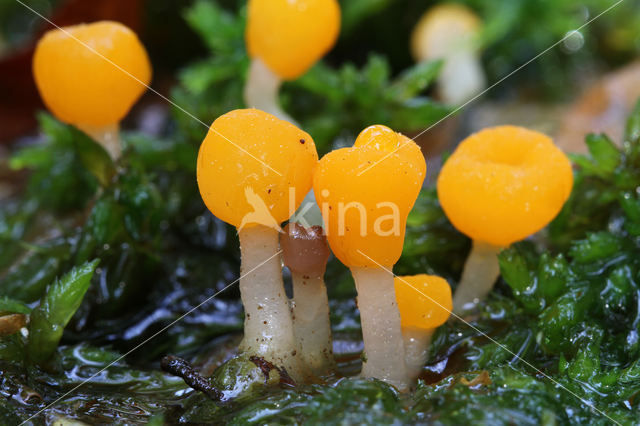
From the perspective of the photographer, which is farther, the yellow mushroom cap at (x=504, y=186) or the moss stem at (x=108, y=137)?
the moss stem at (x=108, y=137)

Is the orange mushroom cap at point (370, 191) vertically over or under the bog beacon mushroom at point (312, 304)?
over

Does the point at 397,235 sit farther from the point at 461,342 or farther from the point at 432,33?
the point at 432,33

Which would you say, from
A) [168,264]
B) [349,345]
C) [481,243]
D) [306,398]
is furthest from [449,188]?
[168,264]

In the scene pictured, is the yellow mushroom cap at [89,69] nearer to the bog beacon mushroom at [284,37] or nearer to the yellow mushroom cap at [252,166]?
the bog beacon mushroom at [284,37]

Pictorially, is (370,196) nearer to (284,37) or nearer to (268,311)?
(268,311)

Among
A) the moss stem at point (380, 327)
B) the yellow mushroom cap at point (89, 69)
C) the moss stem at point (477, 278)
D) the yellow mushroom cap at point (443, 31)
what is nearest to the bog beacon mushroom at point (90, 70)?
the yellow mushroom cap at point (89, 69)

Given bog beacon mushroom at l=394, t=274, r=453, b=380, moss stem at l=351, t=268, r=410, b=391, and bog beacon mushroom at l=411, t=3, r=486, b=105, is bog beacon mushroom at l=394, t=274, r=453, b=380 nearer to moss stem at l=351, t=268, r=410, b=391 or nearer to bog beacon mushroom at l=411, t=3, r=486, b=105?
moss stem at l=351, t=268, r=410, b=391
